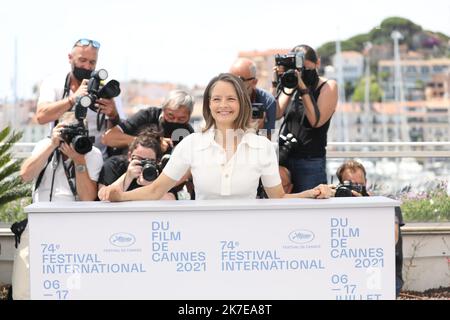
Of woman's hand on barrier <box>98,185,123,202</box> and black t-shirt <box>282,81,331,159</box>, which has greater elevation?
black t-shirt <box>282,81,331,159</box>

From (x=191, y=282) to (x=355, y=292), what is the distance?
2.39 feet

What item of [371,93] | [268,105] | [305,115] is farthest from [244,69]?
[371,93]

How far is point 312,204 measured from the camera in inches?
165

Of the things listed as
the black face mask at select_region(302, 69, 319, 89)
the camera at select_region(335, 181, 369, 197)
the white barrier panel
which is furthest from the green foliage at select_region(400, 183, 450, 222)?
the white barrier panel

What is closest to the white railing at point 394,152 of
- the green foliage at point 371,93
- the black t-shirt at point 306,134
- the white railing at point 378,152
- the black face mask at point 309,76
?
the white railing at point 378,152

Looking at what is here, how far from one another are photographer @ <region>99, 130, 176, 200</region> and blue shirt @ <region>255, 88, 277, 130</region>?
848mm

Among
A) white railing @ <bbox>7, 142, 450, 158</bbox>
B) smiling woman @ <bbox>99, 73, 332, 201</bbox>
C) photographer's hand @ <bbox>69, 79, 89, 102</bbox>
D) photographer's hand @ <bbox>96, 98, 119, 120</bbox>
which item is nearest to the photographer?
smiling woman @ <bbox>99, 73, 332, 201</bbox>

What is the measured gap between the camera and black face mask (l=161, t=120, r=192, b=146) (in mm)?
6293

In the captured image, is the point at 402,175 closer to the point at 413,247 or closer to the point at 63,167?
the point at 413,247

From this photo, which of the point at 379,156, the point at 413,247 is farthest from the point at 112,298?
the point at 379,156

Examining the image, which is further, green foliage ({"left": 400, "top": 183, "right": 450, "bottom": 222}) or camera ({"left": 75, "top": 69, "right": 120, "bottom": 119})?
green foliage ({"left": 400, "top": 183, "right": 450, "bottom": 222})

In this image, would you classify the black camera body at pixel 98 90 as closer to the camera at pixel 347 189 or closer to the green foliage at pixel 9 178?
the green foliage at pixel 9 178

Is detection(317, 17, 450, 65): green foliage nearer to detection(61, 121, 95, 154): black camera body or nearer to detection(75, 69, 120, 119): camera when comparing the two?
detection(75, 69, 120, 119): camera

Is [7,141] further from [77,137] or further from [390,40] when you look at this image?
[390,40]
